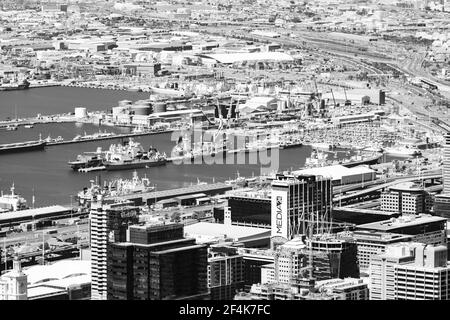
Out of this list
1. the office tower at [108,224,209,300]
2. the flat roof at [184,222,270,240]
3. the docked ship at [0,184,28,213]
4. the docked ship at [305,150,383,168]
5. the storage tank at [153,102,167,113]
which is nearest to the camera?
the office tower at [108,224,209,300]

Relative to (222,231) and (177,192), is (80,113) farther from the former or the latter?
(222,231)

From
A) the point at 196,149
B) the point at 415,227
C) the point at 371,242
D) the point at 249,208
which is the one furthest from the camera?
the point at 196,149

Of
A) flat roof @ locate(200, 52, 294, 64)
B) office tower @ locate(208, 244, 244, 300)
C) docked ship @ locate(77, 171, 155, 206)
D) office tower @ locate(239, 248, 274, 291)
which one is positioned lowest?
flat roof @ locate(200, 52, 294, 64)

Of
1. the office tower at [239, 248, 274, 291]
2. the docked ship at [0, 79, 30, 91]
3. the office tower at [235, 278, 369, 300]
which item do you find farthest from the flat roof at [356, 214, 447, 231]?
the docked ship at [0, 79, 30, 91]

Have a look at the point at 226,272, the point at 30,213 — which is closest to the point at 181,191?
the point at 30,213

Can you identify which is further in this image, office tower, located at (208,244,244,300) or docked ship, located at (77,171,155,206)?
docked ship, located at (77,171,155,206)

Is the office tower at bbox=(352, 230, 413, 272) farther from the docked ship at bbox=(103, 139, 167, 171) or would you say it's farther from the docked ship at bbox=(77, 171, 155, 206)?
the docked ship at bbox=(103, 139, 167, 171)

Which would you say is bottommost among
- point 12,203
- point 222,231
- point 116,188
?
point 116,188
